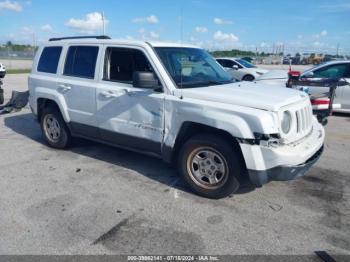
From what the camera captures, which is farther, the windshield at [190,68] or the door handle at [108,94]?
the door handle at [108,94]

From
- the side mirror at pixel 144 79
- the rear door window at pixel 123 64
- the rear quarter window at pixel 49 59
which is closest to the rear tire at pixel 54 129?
the rear quarter window at pixel 49 59

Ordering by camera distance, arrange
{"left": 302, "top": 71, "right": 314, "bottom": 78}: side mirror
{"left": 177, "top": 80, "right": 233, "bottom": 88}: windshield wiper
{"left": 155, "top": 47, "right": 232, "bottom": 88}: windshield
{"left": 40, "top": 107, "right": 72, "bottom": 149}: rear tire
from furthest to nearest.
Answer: {"left": 302, "top": 71, "right": 314, "bottom": 78}: side mirror, {"left": 40, "top": 107, "right": 72, "bottom": 149}: rear tire, {"left": 155, "top": 47, "right": 232, "bottom": 88}: windshield, {"left": 177, "top": 80, "right": 233, "bottom": 88}: windshield wiper

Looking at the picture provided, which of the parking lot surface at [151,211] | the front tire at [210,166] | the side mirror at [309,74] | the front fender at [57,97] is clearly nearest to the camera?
the parking lot surface at [151,211]

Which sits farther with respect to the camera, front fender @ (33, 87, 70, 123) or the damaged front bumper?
front fender @ (33, 87, 70, 123)

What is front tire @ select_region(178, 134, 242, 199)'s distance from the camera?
163 inches

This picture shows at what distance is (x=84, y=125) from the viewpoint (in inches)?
226

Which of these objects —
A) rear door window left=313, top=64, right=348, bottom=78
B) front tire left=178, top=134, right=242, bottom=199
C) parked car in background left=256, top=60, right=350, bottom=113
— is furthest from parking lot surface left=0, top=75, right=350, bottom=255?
rear door window left=313, top=64, right=348, bottom=78

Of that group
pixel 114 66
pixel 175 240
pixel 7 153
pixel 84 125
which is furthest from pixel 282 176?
pixel 7 153

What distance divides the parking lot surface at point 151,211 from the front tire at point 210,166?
172 millimetres

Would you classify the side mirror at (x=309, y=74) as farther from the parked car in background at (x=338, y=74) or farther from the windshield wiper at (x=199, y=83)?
the windshield wiper at (x=199, y=83)

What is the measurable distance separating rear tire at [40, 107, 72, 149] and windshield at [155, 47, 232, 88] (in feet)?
8.33

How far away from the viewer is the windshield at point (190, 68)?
15.4ft

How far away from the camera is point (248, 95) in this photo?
4.20 meters

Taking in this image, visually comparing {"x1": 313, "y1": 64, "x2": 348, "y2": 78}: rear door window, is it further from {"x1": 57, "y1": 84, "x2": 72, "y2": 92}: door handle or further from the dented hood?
{"x1": 57, "y1": 84, "x2": 72, "y2": 92}: door handle
